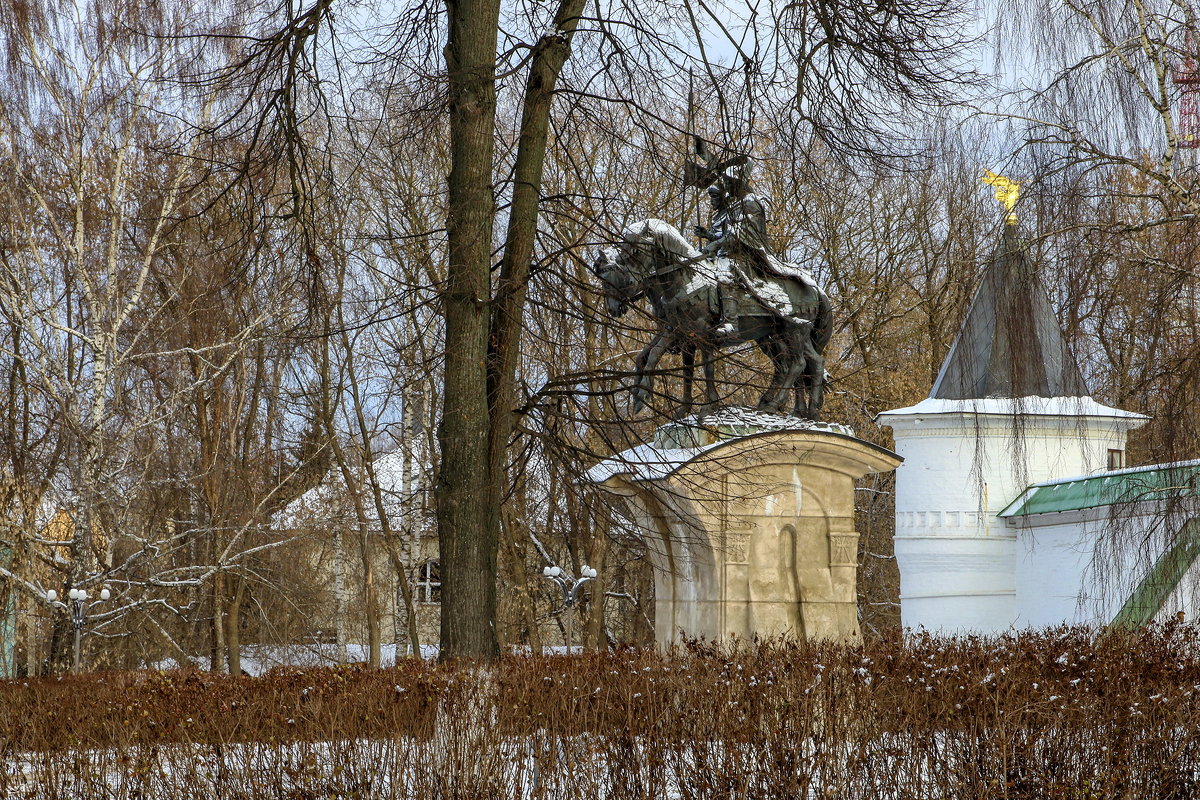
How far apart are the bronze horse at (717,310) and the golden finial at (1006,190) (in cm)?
176

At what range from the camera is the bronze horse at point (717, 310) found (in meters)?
9.80

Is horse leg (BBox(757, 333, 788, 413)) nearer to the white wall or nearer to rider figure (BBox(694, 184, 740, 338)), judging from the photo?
rider figure (BBox(694, 184, 740, 338))

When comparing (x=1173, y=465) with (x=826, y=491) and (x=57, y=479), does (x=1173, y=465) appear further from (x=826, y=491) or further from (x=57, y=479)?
(x=57, y=479)

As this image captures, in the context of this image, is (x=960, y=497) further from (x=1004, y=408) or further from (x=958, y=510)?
(x=1004, y=408)

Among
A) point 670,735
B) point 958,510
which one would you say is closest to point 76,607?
point 958,510

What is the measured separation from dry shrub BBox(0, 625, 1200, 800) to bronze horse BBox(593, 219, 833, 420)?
3.02 metres

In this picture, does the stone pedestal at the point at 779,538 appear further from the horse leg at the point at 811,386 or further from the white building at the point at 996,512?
the white building at the point at 996,512

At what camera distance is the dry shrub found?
→ 5.08 meters

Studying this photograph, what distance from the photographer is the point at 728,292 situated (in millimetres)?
10609

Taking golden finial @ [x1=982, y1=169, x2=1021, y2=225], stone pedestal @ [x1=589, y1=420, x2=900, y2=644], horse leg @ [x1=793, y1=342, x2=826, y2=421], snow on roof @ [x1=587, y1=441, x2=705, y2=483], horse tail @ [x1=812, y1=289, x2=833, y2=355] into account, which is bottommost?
stone pedestal @ [x1=589, y1=420, x2=900, y2=644]

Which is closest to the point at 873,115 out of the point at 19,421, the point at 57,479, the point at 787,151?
the point at 787,151

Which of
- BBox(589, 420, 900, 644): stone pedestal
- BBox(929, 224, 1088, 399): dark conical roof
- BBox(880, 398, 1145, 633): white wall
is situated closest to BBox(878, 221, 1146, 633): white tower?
BBox(880, 398, 1145, 633): white wall

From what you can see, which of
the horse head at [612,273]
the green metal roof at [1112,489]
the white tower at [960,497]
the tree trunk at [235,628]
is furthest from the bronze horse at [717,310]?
the tree trunk at [235,628]

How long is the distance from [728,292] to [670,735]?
5528mm
